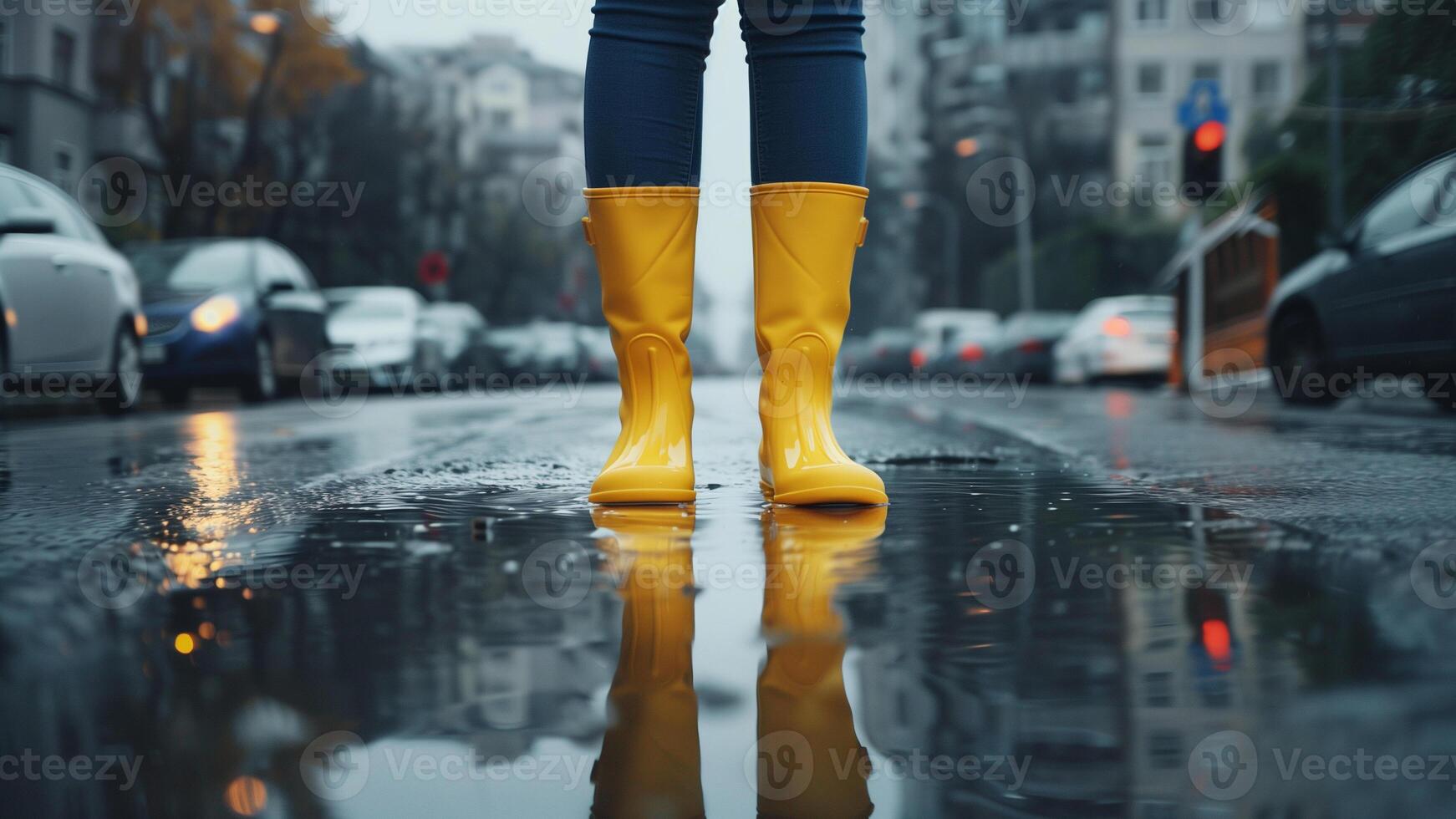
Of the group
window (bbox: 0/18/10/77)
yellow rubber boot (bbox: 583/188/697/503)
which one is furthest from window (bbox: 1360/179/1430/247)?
window (bbox: 0/18/10/77)

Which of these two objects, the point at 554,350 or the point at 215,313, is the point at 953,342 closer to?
the point at 554,350

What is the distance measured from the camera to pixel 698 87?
9.14 ft

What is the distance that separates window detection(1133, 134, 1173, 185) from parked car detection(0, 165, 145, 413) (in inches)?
1961

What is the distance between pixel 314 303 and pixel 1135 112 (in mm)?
48366

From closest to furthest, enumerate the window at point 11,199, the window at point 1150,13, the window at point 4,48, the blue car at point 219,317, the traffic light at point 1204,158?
1. the window at point 11,199
2. the blue car at point 219,317
3. the traffic light at point 1204,158
4. the window at point 4,48
5. the window at point 1150,13

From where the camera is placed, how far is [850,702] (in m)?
1.15

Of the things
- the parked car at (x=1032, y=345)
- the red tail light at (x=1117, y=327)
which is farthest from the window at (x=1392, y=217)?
the parked car at (x=1032, y=345)

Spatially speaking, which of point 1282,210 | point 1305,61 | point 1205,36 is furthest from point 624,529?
point 1205,36

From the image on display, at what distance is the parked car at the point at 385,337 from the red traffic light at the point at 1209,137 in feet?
30.8

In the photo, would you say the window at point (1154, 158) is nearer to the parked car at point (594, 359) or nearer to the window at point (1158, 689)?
the parked car at point (594, 359)

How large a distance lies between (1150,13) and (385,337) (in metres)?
46.5

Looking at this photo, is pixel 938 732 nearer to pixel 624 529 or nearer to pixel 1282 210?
pixel 624 529

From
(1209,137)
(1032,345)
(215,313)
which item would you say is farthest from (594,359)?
(215,313)

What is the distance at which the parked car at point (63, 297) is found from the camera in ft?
22.2
